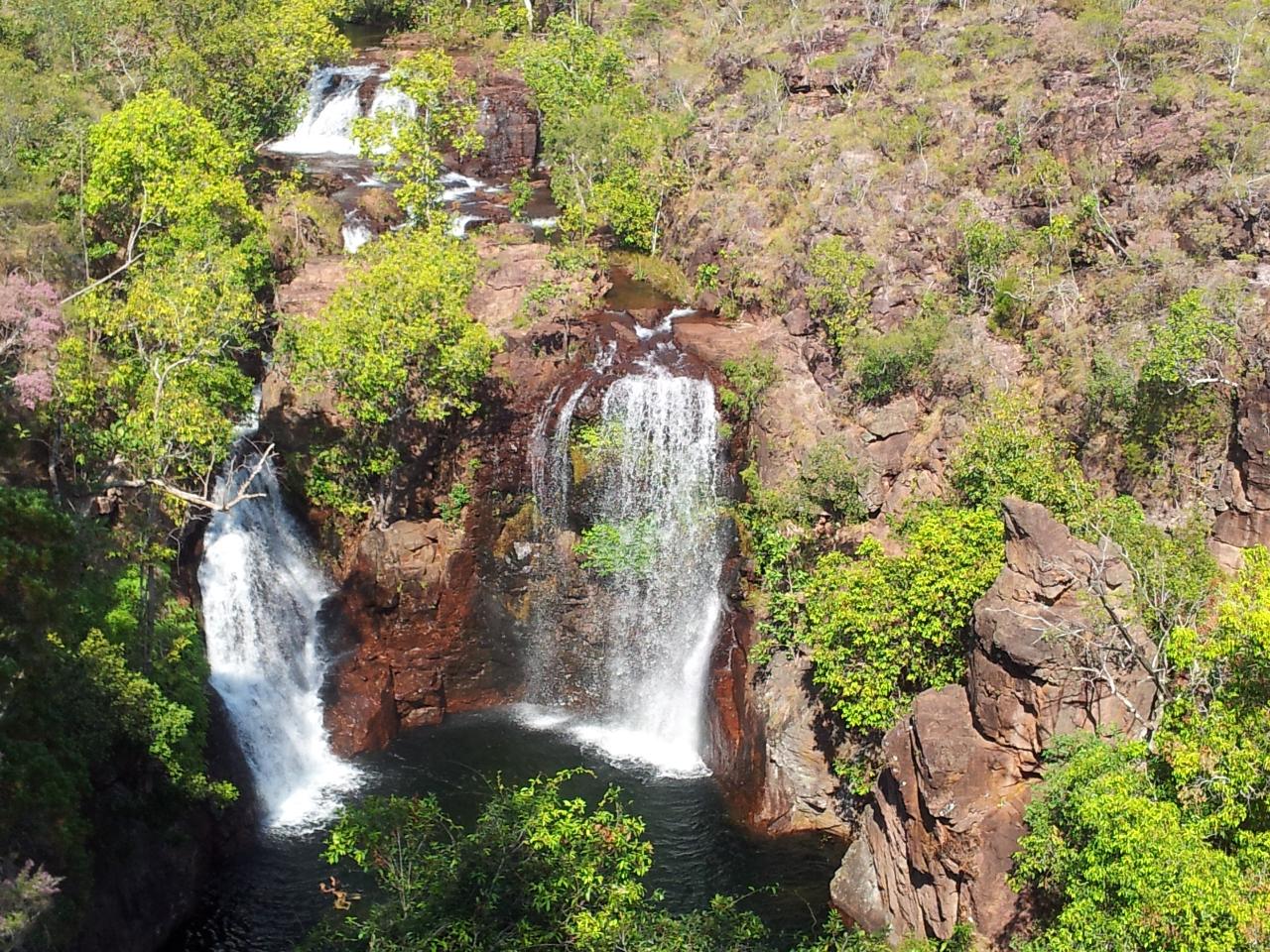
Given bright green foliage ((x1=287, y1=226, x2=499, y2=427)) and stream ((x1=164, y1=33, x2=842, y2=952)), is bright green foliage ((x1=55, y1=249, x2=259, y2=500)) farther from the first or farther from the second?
stream ((x1=164, y1=33, x2=842, y2=952))

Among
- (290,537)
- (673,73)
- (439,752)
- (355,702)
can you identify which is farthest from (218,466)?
(673,73)

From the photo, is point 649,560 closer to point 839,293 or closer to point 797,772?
point 797,772

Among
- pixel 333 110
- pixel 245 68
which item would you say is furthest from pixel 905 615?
pixel 333 110

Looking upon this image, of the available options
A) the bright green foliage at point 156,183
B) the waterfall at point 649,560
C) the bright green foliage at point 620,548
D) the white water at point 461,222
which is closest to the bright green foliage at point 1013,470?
the waterfall at point 649,560

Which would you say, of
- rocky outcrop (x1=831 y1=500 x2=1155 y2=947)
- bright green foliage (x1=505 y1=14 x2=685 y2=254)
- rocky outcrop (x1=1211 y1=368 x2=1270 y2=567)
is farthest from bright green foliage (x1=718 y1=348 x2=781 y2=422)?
rocky outcrop (x1=1211 y1=368 x2=1270 y2=567)

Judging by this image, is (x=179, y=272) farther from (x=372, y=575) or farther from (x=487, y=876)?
(x=487, y=876)

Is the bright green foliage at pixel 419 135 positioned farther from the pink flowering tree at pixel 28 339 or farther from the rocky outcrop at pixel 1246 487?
the rocky outcrop at pixel 1246 487

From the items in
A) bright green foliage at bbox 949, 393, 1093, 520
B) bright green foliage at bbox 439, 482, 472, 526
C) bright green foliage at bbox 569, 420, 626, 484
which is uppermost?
bright green foliage at bbox 949, 393, 1093, 520
